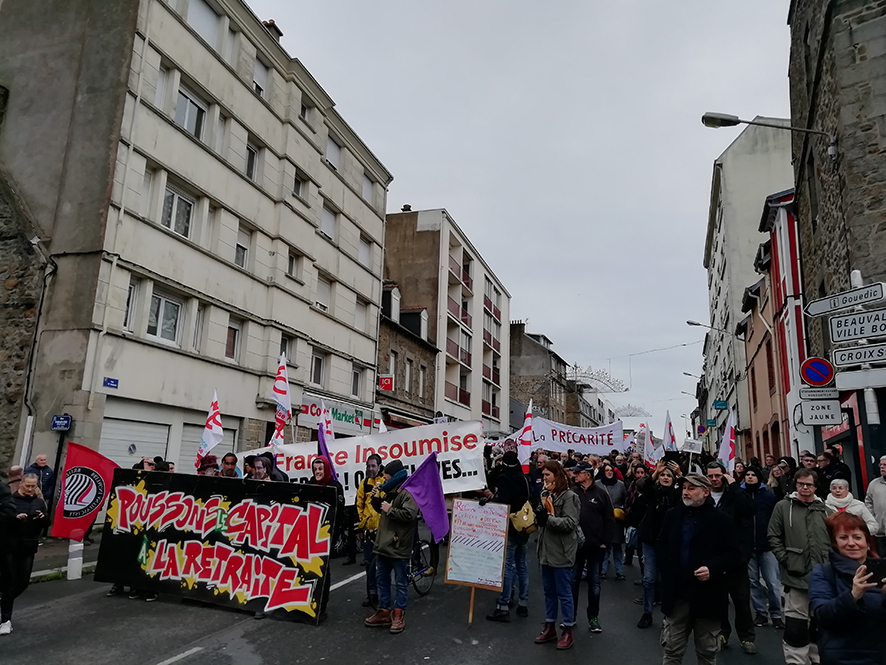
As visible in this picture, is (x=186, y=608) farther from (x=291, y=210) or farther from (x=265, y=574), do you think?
(x=291, y=210)

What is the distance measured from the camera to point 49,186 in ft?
51.6

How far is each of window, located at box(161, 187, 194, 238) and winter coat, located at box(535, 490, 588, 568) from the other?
1371cm

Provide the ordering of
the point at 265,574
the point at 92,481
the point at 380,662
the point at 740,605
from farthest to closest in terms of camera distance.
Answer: the point at 92,481, the point at 265,574, the point at 740,605, the point at 380,662

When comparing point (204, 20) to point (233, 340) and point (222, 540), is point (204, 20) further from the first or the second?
point (222, 540)

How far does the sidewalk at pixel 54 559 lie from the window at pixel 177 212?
818cm

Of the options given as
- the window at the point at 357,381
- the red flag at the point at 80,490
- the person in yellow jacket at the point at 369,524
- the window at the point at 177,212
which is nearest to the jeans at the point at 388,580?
the person in yellow jacket at the point at 369,524

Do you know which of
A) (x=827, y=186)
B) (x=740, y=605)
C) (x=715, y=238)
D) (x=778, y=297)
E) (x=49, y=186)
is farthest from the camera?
(x=715, y=238)

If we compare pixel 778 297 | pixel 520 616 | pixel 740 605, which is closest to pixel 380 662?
pixel 520 616

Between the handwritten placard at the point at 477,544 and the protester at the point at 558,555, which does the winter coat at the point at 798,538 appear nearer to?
the protester at the point at 558,555

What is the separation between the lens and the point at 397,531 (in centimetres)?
715

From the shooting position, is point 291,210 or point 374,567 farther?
point 291,210

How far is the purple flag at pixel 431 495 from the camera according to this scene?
7676 millimetres

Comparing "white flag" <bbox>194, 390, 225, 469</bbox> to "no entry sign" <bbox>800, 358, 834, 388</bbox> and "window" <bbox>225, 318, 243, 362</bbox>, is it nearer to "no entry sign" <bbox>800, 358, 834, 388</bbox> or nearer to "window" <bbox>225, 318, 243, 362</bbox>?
"window" <bbox>225, 318, 243, 362</bbox>

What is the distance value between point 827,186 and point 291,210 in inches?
618
